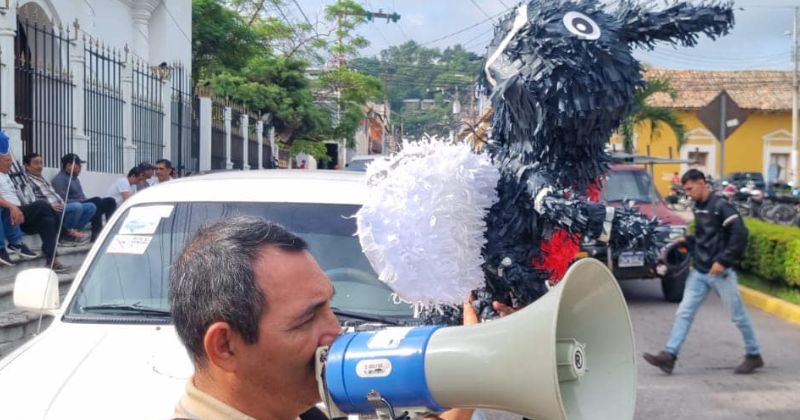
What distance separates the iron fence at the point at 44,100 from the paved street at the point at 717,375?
6.80 meters

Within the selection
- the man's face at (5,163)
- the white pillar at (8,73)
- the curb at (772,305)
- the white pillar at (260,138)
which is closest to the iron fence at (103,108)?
the white pillar at (8,73)

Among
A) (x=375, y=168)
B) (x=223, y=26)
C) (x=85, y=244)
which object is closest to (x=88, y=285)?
(x=375, y=168)

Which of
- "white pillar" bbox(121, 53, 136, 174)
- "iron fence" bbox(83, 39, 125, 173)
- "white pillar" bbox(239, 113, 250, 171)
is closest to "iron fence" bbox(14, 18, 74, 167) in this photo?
"iron fence" bbox(83, 39, 125, 173)

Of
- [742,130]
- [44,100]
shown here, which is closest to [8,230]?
[44,100]

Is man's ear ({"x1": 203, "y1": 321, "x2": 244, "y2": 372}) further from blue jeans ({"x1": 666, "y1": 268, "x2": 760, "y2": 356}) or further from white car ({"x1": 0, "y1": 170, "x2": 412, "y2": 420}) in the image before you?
blue jeans ({"x1": 666, "y1": 268, "x2": 760, "y2": 356})

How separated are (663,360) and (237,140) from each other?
50.0ft

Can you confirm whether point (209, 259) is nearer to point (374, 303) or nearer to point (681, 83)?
point (374, 303)

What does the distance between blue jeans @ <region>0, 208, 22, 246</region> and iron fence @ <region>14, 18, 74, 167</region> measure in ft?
6.86

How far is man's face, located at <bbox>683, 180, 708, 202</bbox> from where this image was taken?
25.0 ft

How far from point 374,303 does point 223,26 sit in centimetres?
2196

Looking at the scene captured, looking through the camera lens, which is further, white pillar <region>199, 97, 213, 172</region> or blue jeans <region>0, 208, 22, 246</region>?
white pillar <region>199, 97, 213, 172</region>

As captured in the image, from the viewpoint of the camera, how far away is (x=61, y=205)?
898 centimetres

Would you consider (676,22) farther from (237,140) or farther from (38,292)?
(237,140)

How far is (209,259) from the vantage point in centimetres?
150
